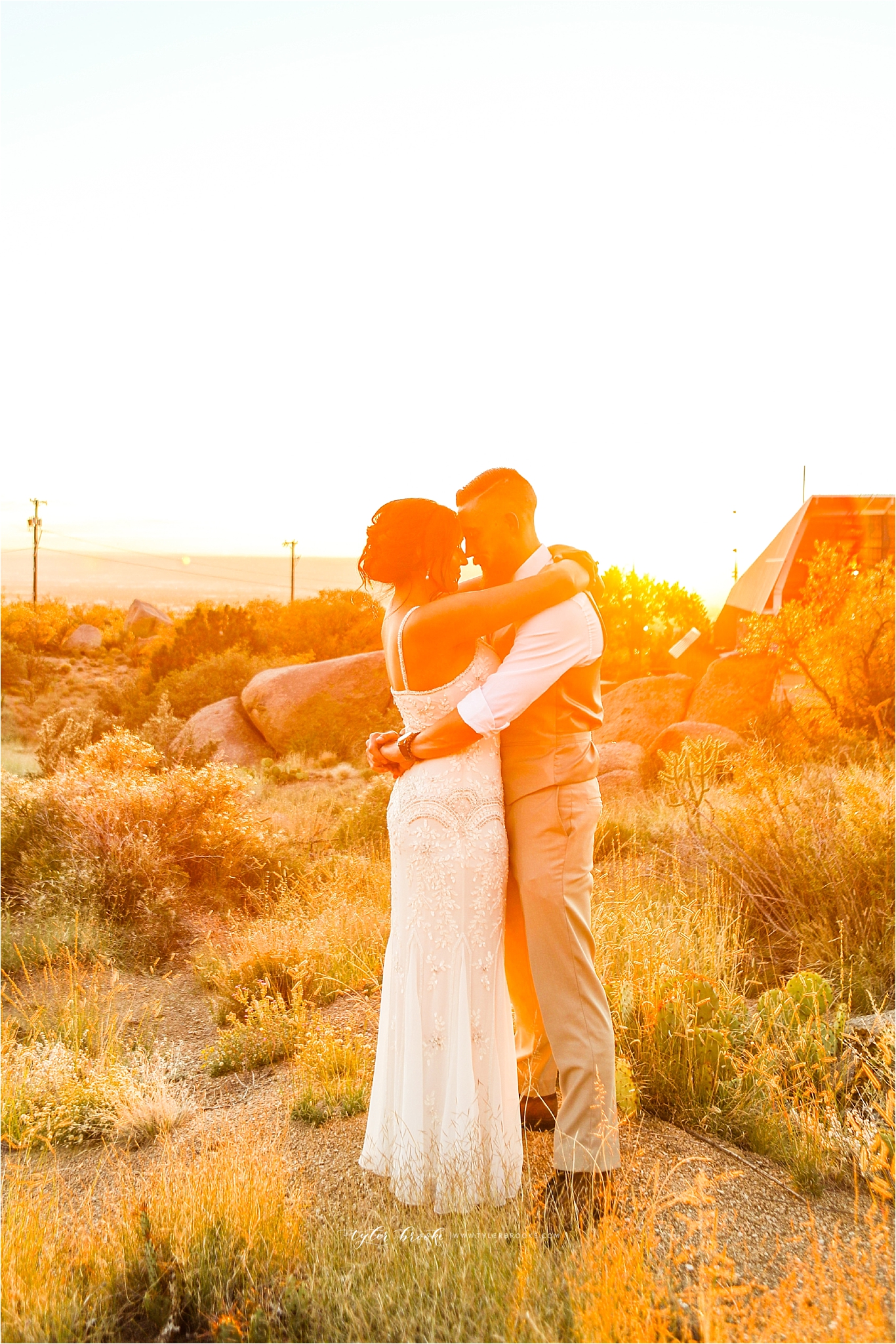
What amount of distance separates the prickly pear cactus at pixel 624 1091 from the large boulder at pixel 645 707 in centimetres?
1148

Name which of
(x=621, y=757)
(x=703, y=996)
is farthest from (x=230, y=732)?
(x=703, y=996)

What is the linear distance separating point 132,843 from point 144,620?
26.0 meters

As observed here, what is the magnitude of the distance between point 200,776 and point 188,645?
1500 cm

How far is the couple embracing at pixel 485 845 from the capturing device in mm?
2863

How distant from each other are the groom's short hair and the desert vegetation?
7.05ft

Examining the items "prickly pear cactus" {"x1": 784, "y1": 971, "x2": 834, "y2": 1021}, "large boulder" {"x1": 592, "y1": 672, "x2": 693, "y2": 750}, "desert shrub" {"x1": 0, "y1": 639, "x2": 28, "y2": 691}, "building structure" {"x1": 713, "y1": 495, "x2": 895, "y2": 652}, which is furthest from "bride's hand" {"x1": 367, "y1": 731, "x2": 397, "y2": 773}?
"desert shrub" {"x1": 0, "y1": 639, "x2": 28, "y2": 691}

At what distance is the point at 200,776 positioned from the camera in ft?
25.4

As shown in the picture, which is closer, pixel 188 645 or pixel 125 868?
pixel 125 868

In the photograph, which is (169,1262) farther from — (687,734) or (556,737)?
(687,734)

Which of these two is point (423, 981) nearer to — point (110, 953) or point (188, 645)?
point (110, 953)

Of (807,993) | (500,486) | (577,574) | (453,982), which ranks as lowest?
(807,993)

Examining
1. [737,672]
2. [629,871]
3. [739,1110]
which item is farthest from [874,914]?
[737,672]

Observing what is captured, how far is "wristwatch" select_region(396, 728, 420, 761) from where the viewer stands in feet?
10.1

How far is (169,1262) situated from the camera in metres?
2.53
